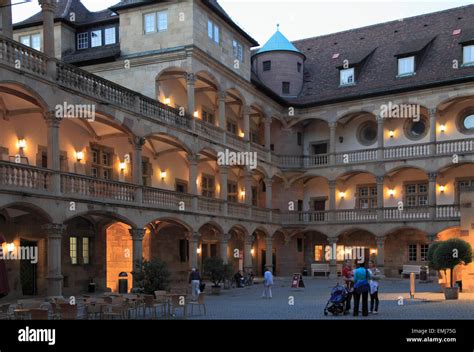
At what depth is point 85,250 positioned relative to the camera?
26.6 meters

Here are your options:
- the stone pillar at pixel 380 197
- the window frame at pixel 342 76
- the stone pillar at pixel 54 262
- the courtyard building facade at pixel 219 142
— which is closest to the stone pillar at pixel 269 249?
the courtyard building facade at pixel 219 142

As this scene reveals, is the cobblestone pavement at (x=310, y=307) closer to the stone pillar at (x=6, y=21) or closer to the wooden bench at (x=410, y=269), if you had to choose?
the wooden bench at (x=410, y=269)

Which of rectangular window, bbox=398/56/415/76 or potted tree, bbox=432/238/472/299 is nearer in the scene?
potted tree, bbox=432/238/472/299

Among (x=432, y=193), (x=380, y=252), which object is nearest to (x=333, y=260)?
(x=380, y=252)

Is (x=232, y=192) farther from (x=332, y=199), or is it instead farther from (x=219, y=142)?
(x=219, y=142)

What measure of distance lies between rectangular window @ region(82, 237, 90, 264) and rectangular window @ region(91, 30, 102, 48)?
38.2 feet

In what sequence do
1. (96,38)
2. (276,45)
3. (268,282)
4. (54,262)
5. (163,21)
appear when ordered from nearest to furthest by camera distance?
(54,262)
(268,282)
(163,21)
(96,38)
(276,45)

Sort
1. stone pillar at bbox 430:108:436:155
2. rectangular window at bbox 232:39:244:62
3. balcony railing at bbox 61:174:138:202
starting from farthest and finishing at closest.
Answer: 1. stone pillar at bbox 430:108:436:155
2. rectangular window at bbox 232:39:244:62
3. balcony railing at bbox 61:174:138:202

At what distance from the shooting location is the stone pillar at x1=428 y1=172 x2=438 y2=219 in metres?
35.6

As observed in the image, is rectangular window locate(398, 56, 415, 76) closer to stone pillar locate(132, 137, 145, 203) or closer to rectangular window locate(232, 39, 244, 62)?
rectangular window locate(232, 39, 244, 62)

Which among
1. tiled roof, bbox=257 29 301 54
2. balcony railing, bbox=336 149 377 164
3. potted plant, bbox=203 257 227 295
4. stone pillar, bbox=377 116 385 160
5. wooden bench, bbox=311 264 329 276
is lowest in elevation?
wooden bench, bbox=311 264 329 276

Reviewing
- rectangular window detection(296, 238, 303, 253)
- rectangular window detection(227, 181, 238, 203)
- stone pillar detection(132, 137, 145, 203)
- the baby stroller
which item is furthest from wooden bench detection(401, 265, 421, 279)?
the baby stroller

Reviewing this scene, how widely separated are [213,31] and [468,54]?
16.4m
